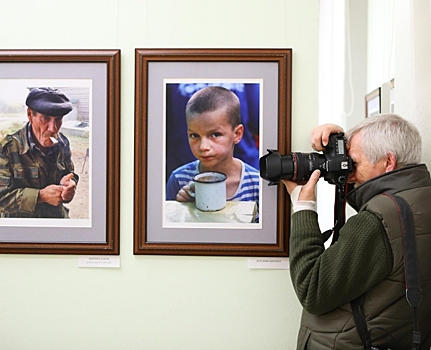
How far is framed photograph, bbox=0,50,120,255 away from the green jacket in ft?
2.10

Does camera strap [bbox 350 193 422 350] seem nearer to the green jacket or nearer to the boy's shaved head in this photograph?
the green jacket

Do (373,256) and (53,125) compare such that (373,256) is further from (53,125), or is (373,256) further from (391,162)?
(53,125)

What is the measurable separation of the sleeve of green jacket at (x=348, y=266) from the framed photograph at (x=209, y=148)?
0.98 ft

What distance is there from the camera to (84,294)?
1.71m

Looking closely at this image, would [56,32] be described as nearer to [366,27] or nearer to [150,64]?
[150,64]

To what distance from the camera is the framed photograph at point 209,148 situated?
166cm

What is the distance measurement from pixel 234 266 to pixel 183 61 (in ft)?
2.09

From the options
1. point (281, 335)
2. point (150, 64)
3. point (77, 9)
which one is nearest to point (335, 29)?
point (150, 64)

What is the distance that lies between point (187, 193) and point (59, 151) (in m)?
0.41

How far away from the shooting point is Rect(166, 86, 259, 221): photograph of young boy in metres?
1.67

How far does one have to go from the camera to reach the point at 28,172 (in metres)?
1.70

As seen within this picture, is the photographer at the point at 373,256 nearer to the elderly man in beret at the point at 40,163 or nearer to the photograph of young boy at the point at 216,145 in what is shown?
the photograph of young boy at the point at 216,145

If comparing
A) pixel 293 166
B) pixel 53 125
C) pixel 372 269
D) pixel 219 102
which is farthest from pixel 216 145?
pixel 372 269

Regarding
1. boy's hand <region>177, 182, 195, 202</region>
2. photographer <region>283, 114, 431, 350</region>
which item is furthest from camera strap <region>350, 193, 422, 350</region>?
boy's hand <region>177, 182, 195, 202</region>
